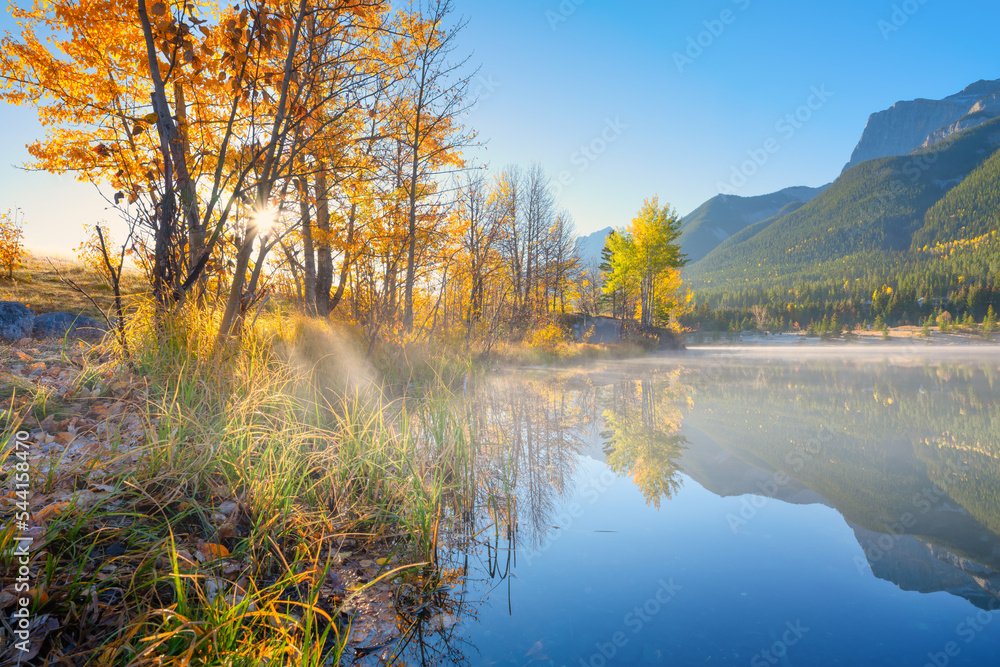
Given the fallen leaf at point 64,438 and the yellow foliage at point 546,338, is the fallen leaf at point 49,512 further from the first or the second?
the yellow foliage at point 546,338

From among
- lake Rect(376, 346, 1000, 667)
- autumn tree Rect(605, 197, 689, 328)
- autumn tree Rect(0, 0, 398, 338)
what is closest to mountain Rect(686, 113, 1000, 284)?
autumn tree Rect(605, 197, 689, 328)

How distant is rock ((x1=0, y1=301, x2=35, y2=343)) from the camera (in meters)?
5.68

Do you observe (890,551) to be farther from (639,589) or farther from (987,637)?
(639,589)

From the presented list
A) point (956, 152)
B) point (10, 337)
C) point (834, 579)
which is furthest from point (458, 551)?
point (956, 152)

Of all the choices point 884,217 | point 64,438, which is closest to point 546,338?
point 64,438

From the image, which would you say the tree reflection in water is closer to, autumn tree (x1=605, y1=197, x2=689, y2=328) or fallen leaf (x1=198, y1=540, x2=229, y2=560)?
fallen leaf (x1=198, y1=540, x2=229, y2=560)

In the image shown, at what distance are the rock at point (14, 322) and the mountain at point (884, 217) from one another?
10303 centimetres

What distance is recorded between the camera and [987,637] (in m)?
1.96

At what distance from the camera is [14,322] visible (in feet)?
19.2

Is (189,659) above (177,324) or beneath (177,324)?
beneath

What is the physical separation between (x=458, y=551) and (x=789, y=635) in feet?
5.45

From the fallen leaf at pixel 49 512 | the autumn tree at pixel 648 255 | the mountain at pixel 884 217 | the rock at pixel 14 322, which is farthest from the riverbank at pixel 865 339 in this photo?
the fallen leaf at pixel 49 512

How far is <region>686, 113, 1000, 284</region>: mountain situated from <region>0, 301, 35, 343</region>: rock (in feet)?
338

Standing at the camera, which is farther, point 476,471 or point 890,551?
point 476,471
